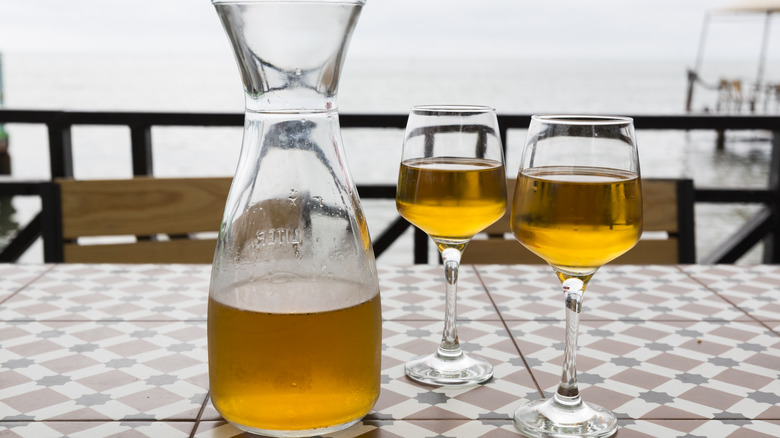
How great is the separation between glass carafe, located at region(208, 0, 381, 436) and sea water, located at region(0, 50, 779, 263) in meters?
1.34

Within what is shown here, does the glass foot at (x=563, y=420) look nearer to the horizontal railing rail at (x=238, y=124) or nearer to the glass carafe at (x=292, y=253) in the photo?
the glass carafe at (x=292, y=253)

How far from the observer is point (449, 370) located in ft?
2.45

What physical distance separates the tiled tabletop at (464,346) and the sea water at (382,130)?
3.31 feet

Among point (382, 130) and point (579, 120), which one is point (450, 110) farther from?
point (382, 130)

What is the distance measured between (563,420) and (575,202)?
7.6 inches

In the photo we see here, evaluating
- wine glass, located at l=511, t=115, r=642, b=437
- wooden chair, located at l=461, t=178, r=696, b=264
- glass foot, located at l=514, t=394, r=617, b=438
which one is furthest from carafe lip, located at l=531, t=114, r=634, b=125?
wooden chair, located at l=461, t=178, r=696, b=264

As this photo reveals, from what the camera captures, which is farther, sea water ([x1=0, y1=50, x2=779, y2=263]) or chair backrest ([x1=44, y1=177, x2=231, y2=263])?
sea water ([x1=0, y1=50, x2=779, y2=263])

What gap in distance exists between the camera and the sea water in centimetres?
1116

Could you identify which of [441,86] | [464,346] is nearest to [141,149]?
[464,346]

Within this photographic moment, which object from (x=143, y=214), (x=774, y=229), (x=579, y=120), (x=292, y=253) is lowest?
(x=774, y=229)

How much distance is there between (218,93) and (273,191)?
36.2 meters

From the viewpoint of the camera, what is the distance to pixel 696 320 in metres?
0.96

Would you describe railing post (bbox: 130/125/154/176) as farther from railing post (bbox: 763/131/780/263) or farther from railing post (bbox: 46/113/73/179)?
railing post (bbox: 763/131/780/263)

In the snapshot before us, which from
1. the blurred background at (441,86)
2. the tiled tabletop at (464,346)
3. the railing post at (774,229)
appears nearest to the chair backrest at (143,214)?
the tiled tabletop at (464,346)
